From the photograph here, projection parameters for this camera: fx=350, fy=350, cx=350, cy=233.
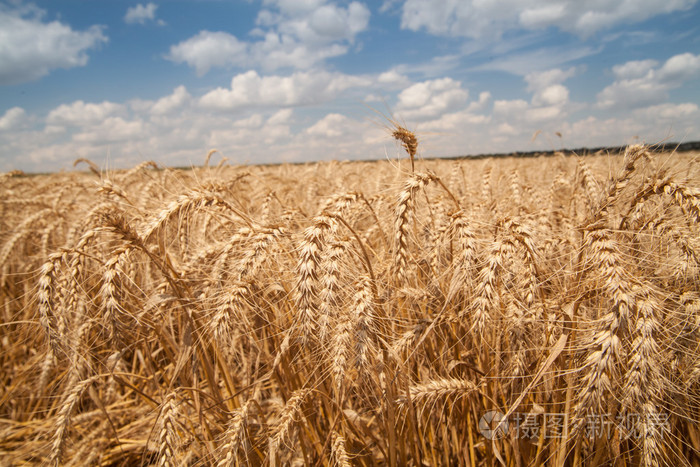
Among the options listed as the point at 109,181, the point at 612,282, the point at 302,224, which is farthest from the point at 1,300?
the point at 612,282

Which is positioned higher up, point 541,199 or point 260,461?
point 541,199

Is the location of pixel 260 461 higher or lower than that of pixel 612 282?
lower

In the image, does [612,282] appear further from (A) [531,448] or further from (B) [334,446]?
(B) [334,446]

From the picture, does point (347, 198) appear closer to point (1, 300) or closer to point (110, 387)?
point (110, 387)

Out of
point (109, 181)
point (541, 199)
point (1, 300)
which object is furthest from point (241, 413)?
point (1, 300)

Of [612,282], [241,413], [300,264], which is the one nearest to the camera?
[612,282]

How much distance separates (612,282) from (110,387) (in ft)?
10.2

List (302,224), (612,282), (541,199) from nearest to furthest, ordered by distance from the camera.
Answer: (612,282) < (302,224) < (541,199)

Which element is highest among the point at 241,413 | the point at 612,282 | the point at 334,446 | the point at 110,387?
the point at 612,282

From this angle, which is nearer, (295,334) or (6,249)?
(295,334)

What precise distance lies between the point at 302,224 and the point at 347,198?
0.93m

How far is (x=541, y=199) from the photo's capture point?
3.62 meters

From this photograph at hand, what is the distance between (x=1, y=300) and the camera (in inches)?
157

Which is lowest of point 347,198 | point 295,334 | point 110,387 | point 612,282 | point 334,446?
point 110,387
